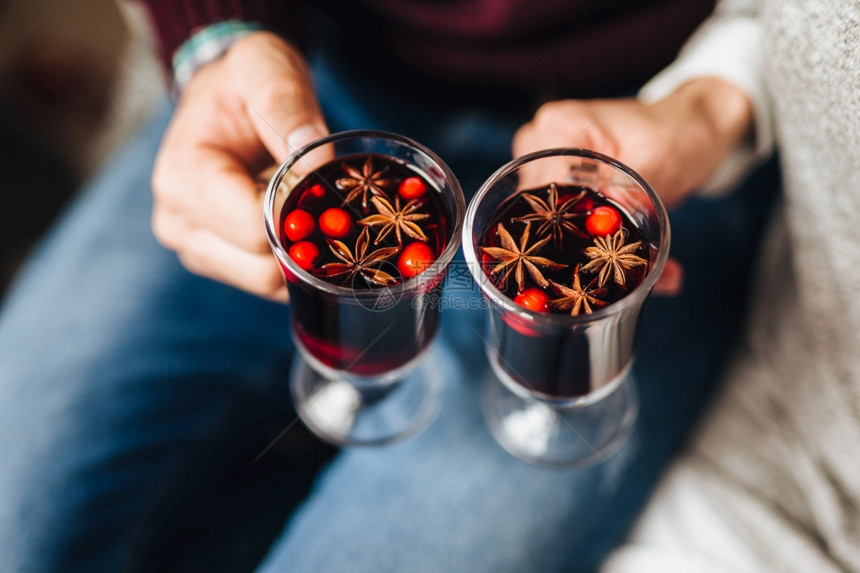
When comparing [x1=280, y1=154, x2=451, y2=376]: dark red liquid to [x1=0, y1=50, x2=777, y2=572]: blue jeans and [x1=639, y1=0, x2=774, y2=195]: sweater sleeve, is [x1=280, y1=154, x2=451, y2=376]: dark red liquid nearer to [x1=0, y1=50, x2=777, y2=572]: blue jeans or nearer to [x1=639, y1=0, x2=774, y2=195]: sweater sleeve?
[x1=0, y1=50, x2=777, y2=572]: blue jeans

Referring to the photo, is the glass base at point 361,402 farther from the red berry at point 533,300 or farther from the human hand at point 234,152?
the red berry at point 533,300

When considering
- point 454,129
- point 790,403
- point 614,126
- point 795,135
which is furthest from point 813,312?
point 454,129

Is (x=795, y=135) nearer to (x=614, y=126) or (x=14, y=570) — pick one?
(x=614, y=126)

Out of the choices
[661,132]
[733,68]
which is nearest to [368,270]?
[661,132]

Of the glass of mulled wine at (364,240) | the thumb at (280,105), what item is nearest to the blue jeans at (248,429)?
the glass of mulled wine at (364,240)

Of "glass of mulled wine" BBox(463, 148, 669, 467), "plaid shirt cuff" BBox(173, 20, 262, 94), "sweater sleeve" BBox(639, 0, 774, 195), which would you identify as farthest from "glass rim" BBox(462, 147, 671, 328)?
"plaid shirt cuff" BBox(173, 20, 262, 94)

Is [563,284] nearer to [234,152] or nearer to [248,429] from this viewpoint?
[234,152]
